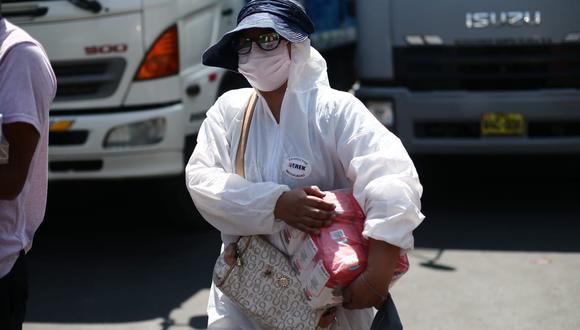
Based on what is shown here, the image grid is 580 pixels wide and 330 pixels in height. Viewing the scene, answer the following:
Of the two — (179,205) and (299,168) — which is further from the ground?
(299,168)

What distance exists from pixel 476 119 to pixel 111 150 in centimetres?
254

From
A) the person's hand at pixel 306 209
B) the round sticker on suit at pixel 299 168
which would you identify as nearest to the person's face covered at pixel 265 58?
the round sticker on suit at pixel 299 168

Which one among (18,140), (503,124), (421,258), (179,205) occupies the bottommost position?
(421,258)

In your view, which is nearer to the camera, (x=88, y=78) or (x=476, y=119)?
(x=88, y=78)

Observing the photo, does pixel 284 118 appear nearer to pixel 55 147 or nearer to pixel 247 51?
pixel 247 51

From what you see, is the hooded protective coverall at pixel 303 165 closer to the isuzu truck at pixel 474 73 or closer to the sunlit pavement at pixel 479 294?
the sunlit pavement at pixel 479 294

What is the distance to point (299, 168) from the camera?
282cm

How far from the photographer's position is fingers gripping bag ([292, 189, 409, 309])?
104 inches

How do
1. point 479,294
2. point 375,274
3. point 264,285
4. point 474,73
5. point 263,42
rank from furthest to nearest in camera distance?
point 474,73 < point 479,294 < point 263,42 < point 264,285 < point 375,274

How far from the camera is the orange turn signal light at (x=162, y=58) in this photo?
249 inches

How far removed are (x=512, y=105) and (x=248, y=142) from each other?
4.49m

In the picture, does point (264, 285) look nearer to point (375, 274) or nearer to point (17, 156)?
point (375, 274)

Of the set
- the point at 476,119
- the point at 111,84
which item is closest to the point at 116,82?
the point at 111,84

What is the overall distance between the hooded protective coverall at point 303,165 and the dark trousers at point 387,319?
15 centimetres
